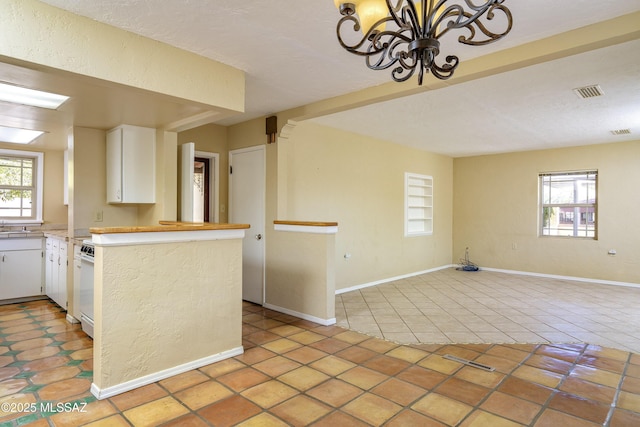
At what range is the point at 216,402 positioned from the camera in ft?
7.46

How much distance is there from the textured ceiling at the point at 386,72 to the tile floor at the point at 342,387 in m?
2.41

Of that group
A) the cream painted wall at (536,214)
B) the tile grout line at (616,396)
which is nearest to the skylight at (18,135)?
the tile grout line at (616,396)

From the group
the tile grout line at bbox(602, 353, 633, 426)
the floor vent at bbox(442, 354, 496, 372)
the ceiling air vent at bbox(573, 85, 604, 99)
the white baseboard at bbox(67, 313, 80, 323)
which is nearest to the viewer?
the tile grout line at bbox(602, 353, 633, 426)

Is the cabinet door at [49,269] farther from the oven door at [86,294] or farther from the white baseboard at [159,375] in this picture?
the white baseboard at [159,375]

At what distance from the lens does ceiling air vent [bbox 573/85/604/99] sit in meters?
3.50

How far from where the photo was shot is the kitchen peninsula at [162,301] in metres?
2.33

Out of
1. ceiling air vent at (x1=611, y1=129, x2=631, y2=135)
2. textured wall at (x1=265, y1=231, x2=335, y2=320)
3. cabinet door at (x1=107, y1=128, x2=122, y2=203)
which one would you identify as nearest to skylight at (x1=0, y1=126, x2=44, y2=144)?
cabinet door at (x1=107, y1=128, x2=122, y2=203)

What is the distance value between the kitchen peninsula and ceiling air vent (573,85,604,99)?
3.52 meters

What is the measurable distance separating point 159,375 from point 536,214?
702 centimetres

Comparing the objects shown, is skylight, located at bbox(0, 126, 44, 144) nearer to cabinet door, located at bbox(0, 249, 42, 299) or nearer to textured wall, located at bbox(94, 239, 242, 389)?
cabinet door, located at bbox(0, 249, 42, 299)

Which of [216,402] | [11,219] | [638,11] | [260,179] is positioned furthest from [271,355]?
[11,219]

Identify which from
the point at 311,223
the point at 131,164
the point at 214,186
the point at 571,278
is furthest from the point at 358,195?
the point at 571,278

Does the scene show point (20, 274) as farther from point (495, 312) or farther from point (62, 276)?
point (495, 312)

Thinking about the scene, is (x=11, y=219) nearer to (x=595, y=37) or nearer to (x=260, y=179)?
(x=260, y=179)
